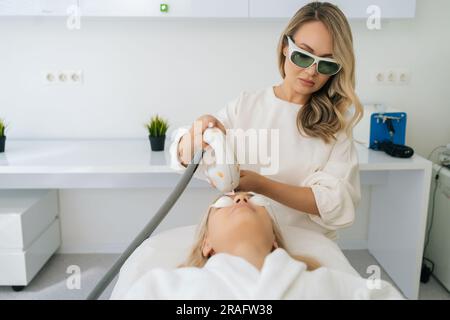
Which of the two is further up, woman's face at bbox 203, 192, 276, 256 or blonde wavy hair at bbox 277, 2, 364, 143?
blonde wavy hair at bbox 277, 2, 364, 143

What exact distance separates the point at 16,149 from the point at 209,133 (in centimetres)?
153

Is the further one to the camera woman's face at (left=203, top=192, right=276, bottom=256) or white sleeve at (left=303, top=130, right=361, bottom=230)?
white sleeve at (left=303, top=130, right=361, bottom=230)

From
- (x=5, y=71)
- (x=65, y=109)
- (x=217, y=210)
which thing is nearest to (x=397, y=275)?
(x=217, y=210)

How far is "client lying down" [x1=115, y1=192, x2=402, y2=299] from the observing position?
879 mm

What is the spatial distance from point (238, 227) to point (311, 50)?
0.53 metres

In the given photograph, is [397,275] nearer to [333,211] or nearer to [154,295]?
[333,211]

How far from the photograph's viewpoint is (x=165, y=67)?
2439mm

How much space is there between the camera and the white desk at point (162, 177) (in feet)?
6.58

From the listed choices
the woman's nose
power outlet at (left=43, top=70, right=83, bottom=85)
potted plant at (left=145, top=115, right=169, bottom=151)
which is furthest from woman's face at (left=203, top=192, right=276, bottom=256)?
power outlet at (left=43, top=70, right=83, bottom=85)

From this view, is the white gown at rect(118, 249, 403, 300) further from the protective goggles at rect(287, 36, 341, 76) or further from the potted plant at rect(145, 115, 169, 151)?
the potted plant at rect(145, 115, 169, 151)

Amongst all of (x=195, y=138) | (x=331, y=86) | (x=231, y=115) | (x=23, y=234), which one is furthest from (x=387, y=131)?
(x=23, y=234)

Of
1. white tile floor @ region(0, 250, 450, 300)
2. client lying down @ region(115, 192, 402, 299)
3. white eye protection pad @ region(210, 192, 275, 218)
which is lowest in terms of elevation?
white tile floor @ region(0, 250, 450, 300)

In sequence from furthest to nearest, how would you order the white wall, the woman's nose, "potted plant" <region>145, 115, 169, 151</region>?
the white wall < "potted plant" <region>145, 115, 169, 151</region> < the woman's nose

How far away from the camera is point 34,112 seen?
248cm
